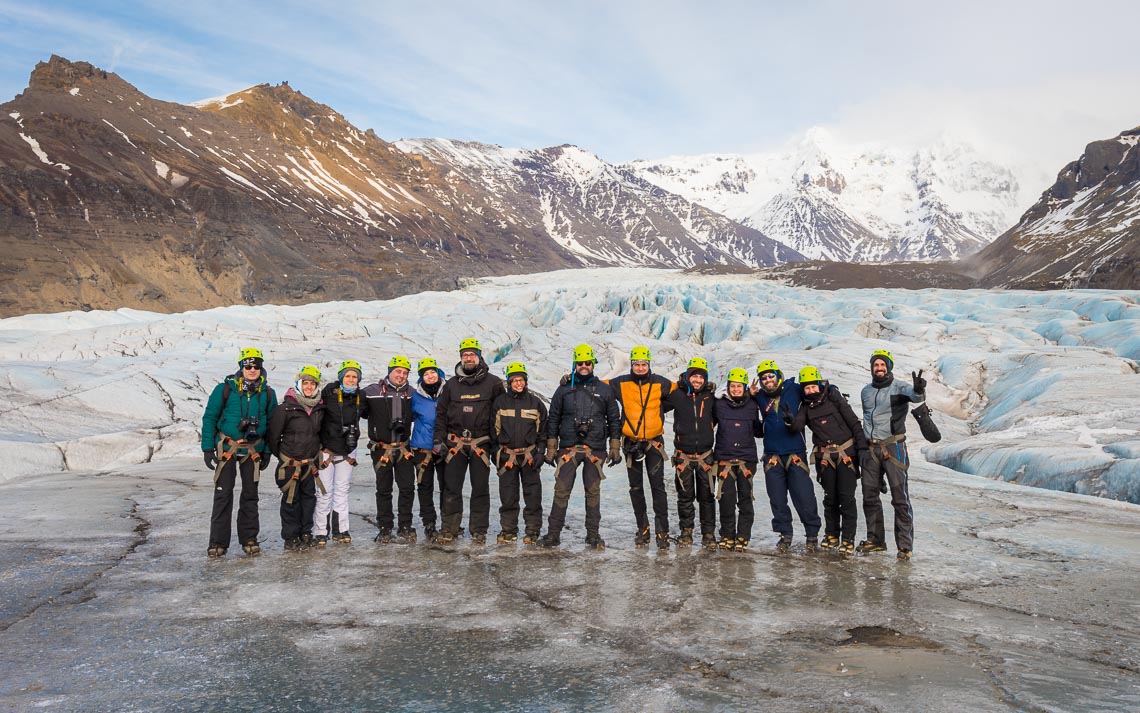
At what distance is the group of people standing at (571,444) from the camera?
7.64 m

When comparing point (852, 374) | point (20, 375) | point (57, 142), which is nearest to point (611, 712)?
point (20, 375)

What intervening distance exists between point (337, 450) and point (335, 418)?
352 millimetres

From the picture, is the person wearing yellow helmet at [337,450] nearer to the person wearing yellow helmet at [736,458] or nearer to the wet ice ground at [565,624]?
the wet ice ground at [565,624]

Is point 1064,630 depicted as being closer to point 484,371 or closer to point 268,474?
point 484,371

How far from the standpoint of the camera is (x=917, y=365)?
78.2 feet

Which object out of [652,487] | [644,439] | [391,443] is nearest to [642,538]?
[652,487]

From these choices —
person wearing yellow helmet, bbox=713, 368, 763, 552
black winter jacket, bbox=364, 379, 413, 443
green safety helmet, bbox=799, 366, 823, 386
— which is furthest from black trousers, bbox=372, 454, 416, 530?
green safety helmet, bbox=799, 366, 823, 386

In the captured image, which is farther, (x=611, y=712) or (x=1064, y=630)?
(x=1064, y=630)

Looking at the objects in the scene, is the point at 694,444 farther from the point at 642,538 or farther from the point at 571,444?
the point at 571,444

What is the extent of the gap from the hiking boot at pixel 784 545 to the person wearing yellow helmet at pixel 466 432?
316cm

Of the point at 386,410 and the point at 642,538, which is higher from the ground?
the point at 386,410

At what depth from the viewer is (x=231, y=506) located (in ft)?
24.2

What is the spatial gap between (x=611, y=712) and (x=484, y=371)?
186 inches

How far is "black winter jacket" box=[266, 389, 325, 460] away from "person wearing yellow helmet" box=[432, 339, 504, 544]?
130 centimetres
